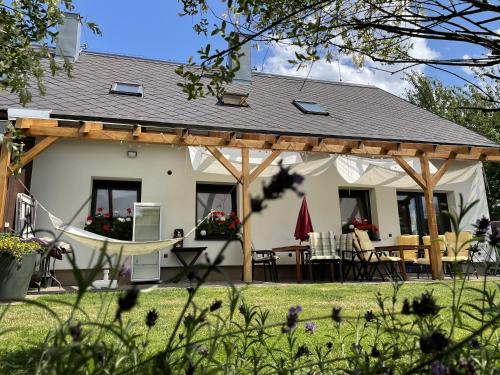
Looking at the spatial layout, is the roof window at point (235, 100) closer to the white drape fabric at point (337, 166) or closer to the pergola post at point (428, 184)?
the white drape fabric at point (337, 166)

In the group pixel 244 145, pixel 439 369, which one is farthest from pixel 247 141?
pixel 439 369

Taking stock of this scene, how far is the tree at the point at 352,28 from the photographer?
4.18 ft

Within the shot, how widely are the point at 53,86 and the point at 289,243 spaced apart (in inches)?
240

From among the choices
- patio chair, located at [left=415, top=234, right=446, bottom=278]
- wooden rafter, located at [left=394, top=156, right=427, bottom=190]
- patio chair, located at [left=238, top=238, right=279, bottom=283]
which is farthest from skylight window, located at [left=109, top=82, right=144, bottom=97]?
patio chair, located at [left=415, top=234, right=446, bottom=278]

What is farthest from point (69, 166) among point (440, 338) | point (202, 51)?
point (440, 338)

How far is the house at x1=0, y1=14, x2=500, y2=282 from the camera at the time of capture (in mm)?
7551

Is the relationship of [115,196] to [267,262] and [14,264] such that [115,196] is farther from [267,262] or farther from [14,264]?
[14,264]

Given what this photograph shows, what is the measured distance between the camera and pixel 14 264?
16.3 ft

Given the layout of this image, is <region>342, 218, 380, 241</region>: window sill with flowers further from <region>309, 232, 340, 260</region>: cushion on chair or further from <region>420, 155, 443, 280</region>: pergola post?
<region>309, 232, 340, 260</region>: cushion on chair

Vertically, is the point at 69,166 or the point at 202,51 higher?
the point at 69,166

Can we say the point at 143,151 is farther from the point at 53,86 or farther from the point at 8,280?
the point at 8,280

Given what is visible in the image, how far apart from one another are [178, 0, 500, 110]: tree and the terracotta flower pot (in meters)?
4.19

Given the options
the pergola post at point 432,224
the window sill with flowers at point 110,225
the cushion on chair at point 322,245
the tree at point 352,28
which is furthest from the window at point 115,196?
the tree at point 352,28

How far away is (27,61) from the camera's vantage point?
6.41 ft
